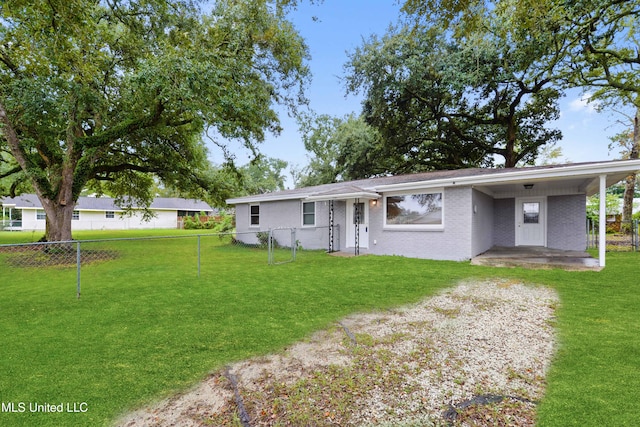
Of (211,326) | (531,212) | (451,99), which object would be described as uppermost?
(451,99)

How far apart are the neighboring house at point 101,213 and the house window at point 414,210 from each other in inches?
819

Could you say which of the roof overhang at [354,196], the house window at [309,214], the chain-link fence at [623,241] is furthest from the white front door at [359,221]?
the chain-link fence at [623,241]

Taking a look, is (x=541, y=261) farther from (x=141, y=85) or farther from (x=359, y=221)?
(x=141, y=85)

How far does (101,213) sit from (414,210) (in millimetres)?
36846

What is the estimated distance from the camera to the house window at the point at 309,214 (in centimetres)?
1368

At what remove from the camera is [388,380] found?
2.77 meters

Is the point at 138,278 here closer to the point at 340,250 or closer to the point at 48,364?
the point at 48,364

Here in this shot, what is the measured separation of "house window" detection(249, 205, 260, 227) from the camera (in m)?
16.0

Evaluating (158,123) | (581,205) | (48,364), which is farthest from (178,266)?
(581,205)

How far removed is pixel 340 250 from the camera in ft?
41.1

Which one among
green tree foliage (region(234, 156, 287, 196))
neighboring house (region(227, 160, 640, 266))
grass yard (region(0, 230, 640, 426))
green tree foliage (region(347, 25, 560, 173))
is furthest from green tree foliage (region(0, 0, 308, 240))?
green tree foliage (region(234, 156, 287, 196))

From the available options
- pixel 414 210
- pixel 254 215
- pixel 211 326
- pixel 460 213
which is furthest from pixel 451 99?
pixel 211 326

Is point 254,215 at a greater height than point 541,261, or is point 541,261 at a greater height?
point 254,215

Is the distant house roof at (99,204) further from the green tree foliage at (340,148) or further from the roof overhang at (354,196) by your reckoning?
the roof overhang at (354,196)
